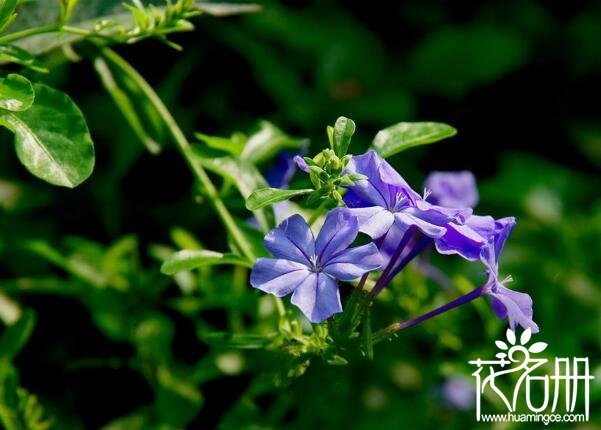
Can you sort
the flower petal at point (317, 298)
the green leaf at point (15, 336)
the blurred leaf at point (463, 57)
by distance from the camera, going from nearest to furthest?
the flower petal at point (317, 298)
the green leaf at point (15, 336)
the blurred leaf at point (463, 57)

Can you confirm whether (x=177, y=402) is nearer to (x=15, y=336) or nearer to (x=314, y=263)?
(x=15, y=336)

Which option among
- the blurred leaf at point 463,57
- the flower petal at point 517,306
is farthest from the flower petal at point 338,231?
the blurred leaf at point 463,57

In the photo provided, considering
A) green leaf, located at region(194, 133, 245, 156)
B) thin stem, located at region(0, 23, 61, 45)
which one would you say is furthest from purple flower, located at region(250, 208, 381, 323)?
thin stem, located at region(0, 23, 61, 45)

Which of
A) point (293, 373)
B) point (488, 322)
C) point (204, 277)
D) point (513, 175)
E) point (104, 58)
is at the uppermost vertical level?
point (104, 58)

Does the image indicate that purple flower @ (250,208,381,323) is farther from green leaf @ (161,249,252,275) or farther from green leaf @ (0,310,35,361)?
green leaf @ (0,310,35,361)

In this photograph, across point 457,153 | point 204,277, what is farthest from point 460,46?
point 204,277

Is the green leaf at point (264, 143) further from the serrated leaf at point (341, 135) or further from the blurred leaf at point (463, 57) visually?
the blurred leaf at point (463, 57)

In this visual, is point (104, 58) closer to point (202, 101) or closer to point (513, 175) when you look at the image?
point (202, 101)
